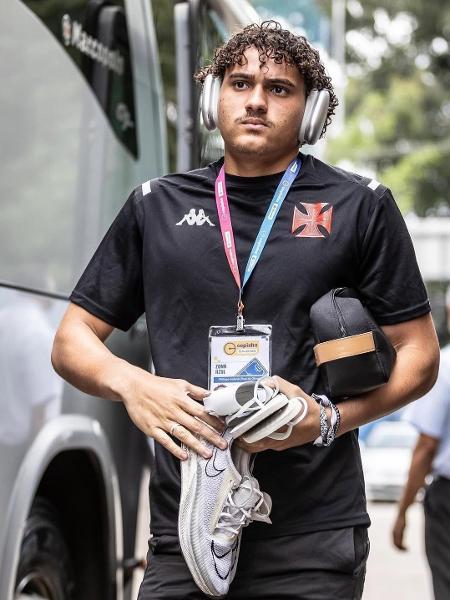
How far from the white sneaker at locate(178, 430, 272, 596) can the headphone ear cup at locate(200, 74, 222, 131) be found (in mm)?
820

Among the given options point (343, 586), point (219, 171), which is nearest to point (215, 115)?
point (219, 171)

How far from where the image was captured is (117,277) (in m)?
3.14

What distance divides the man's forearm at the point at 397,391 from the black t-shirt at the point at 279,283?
0.10 metres

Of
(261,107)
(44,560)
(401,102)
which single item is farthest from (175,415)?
(401,102)

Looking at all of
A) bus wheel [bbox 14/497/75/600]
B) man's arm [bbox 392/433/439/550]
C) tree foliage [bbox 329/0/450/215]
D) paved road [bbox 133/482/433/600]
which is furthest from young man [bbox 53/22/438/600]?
tree foliage [bbox 329/0/450/215]

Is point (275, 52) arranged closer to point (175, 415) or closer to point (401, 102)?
point (175, 415)

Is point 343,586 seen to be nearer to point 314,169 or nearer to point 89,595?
point 314,169

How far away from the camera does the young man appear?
117 inches

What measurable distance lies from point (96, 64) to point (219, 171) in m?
1.72

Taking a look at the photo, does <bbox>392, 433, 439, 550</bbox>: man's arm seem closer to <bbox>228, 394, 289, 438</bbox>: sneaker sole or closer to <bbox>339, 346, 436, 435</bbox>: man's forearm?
<bbox>339, 346, 436, 435</bbox>: man's forearm

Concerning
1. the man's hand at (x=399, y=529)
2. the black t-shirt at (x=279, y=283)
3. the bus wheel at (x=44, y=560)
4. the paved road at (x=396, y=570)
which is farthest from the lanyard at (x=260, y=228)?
the paved road at (x=396, y=570)

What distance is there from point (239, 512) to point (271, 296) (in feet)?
1.65

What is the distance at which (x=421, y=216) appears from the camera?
33.0 metres

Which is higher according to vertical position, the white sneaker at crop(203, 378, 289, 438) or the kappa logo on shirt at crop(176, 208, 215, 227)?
the kappa logo on shirt at crop(176, 208, 215, 227)
